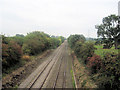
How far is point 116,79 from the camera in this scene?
6.35 metres

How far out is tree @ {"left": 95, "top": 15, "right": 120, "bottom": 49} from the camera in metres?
26.6

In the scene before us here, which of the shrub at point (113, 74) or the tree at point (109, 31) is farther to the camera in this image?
the tree at point (109, 31)

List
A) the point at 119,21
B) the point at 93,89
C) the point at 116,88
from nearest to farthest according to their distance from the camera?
the point at 116,88 < the point at 93,89 < the point at 119,21

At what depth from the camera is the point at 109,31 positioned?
92.9 feet

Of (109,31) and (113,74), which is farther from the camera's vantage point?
(109,31)

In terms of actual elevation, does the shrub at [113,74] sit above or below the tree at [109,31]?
below

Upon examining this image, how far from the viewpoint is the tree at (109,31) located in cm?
2664

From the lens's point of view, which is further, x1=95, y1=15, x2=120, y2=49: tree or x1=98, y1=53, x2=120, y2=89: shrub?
x1=95, y1=15, x2=120, y2=49: tree

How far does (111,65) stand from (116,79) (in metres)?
1.08

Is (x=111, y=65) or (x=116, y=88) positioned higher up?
(x=111, y=65)

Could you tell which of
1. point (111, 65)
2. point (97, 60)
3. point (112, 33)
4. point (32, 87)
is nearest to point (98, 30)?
point (112, 33)

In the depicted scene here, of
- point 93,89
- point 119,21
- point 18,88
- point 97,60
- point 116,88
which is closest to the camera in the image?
point 116,88

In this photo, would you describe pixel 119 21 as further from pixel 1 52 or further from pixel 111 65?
pixel 1 52

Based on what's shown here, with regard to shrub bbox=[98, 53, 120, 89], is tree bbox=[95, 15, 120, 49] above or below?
above
